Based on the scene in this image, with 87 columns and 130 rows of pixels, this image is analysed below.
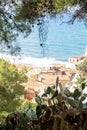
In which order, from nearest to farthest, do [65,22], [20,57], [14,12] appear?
[14,12] < [65,22] < [20,57]

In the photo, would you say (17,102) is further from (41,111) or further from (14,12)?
(41,111)

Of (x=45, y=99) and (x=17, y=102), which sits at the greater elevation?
(x=45, y=99)

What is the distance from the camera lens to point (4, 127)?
824mm

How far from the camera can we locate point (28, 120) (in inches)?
32.3

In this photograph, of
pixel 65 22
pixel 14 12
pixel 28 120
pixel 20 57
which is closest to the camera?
pixel 28 120

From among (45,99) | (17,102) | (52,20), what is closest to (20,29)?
(52,20)

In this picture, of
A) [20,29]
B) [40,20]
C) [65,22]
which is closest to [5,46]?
[20,29]

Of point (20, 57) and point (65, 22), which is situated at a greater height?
point (65, 22)

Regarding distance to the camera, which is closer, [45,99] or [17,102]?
[45,99]

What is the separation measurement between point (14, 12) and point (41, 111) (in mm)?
927

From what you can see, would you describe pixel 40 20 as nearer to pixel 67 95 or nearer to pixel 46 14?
pixel 46 14

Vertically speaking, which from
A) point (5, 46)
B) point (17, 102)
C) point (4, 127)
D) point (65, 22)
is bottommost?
point (17, 102)

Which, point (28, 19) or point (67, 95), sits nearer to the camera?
point (67, 95)

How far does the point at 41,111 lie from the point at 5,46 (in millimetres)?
997
